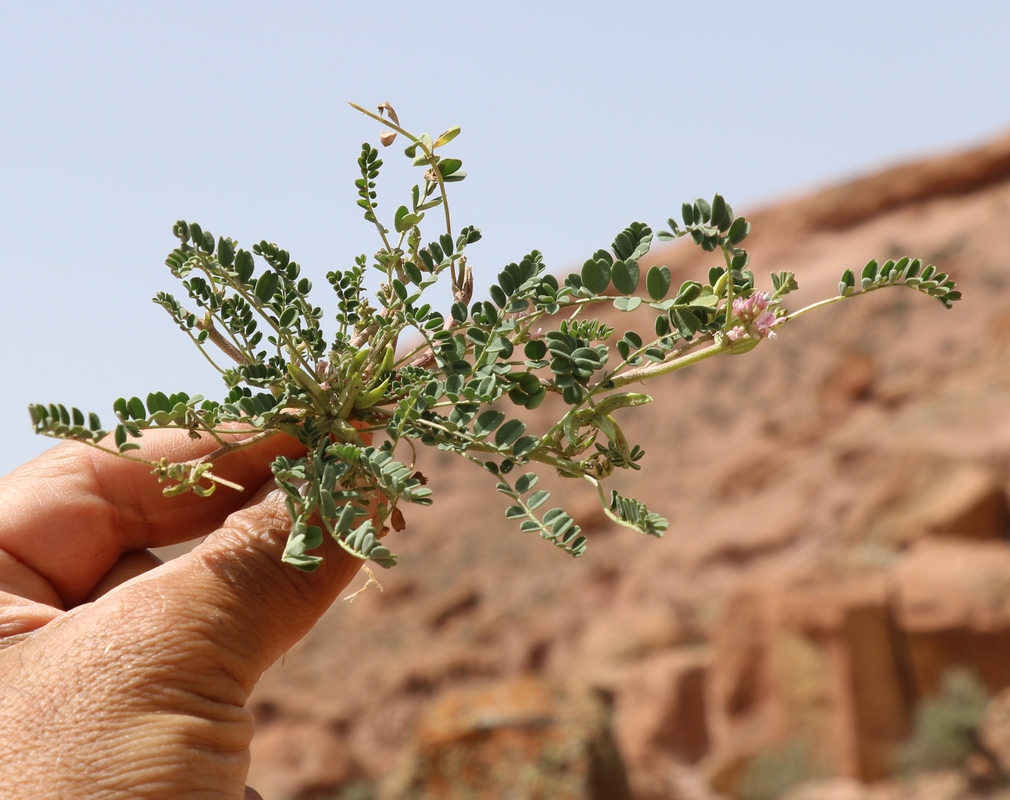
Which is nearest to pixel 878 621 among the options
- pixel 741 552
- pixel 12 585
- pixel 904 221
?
pixel 741 552

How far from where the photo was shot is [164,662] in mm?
1712

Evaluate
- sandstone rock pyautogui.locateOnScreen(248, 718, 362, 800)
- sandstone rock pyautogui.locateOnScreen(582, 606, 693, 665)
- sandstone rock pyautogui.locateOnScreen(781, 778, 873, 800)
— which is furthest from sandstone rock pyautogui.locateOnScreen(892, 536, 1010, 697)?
sandstone rock pyautogui.locateOnScreen(248, 718, 362, 800)

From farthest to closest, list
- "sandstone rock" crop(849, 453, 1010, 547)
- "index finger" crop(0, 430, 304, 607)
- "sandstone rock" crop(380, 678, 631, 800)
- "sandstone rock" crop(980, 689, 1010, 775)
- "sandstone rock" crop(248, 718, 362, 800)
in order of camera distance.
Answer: "sandstone rock" crop(248, 718, 362, 800), "sandstone rock" crop(849, 453, 1010, 547), "sandstone rock" crop(980, 689, 1010, 775), "sandstone rock" crop(380, 678, 631, 800), "index finger" crop(0, 430, 304, 607)

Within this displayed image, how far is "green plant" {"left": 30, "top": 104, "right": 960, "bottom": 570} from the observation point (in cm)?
158

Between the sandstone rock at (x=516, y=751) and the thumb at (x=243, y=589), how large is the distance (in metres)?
5.24

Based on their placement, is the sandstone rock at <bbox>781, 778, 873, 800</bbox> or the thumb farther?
the sandstone rock at <bbox>781, 778, 873, 800</bbox>

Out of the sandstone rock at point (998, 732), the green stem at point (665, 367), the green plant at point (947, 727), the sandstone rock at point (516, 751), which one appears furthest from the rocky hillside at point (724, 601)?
the green stem at point (665, 367)

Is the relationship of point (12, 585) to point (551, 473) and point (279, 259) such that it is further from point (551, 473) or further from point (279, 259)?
point (551, 473)

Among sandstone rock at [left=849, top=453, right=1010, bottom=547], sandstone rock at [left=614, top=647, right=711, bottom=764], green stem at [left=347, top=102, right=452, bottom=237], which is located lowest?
sandstone rock at [left=614, top=647, right=711, bottom=764]

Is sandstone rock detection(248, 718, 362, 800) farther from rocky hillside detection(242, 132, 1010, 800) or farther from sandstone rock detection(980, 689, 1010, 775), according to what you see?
sandstone rock detection(980, 689, 1010, 775)

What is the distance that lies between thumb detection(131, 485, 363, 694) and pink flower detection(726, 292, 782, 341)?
0.89m

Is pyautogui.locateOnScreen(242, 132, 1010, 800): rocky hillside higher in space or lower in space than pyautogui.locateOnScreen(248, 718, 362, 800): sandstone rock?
higher

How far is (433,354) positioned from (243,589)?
59 centimetres

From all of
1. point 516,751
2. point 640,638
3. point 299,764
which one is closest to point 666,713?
point 640,638
